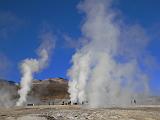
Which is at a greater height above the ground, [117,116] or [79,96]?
A: [79,96]

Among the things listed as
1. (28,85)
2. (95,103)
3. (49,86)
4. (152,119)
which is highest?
(49,86)

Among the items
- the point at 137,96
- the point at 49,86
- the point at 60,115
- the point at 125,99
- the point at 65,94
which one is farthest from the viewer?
the point at 49,86

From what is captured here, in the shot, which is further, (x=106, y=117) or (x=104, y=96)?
(x=104, y=96)

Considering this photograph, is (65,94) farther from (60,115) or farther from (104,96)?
(60,115)

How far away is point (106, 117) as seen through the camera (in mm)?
A: 31078

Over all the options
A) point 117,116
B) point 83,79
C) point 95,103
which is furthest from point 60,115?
point 83,79

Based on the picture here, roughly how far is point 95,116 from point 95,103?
89.5 ft

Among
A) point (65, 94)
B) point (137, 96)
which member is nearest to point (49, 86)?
point (65, 94)

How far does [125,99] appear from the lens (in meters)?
73.1

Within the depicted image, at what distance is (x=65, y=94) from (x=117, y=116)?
A: 99.8 metres

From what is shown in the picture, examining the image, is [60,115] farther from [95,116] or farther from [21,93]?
[21,93]

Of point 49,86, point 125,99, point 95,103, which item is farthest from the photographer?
point 49,86

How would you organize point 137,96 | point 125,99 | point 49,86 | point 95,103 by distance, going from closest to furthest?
point 95,103 → point 125,99 → point 137,96 → point 49,86

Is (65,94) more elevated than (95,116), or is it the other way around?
(65,94)
